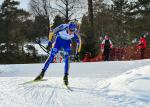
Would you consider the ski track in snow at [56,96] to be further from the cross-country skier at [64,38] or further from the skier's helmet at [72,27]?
the skier's helmet at [72,27]

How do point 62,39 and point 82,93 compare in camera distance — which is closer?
point 82,93

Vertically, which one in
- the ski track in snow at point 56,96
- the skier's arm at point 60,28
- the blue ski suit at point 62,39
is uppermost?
the skier's arm at point 60,28

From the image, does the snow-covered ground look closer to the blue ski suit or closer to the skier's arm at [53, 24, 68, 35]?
the blue ski suit

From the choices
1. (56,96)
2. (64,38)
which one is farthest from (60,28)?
(56,96)

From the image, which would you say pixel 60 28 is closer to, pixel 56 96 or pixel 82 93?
pixel 82 93

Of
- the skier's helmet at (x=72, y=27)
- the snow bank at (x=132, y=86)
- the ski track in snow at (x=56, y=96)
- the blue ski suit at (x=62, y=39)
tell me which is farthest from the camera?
the blue ski suit at (x=62, y=39)

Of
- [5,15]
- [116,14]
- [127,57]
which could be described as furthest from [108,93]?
[116,14]

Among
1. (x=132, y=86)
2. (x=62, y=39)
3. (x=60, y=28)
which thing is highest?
(x=60, y=28)

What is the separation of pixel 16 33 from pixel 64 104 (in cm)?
3434

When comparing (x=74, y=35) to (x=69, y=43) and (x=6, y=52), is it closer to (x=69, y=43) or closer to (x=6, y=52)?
(x=69, y=43)

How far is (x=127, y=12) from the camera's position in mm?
47938

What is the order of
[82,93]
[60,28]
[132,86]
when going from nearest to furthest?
[132,86], [82,93], [60,28]

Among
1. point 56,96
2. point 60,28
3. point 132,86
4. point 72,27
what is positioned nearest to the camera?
point 132,86

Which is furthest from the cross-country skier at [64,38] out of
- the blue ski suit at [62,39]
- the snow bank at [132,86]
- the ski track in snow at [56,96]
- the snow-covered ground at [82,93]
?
the snow bank at [132,86]
